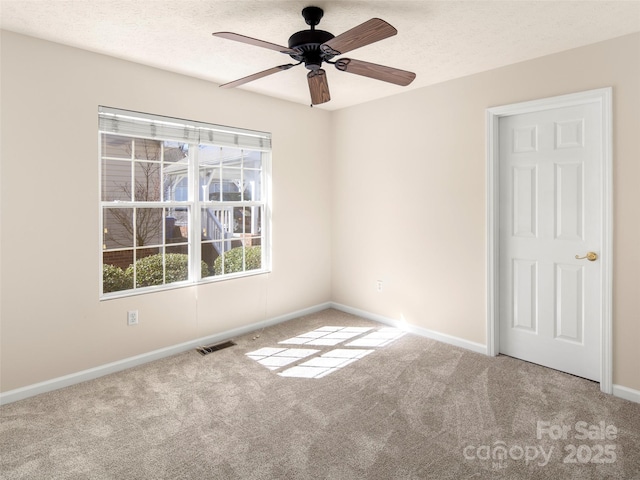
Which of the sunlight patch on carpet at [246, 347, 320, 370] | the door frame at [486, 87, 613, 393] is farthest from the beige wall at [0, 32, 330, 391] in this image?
the door frame at [486, 87, 613, 393]

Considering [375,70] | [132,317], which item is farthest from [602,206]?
[132,317]

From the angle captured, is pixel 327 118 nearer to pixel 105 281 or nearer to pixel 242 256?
pixel 242 256

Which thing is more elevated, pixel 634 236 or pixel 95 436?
pixel 634 236

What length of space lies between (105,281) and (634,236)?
4.10 metres

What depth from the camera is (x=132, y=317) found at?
134 inches

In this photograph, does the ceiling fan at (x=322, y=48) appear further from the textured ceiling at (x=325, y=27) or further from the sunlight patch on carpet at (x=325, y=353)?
the sunlight patch on carpet at (x=325, y=353)

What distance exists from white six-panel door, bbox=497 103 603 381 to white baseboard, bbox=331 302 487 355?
9.5 inches

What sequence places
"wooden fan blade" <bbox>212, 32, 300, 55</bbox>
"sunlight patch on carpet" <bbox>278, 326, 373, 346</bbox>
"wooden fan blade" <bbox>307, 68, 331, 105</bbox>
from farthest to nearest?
1. "sunlight patch on carpet" <bbox>278, 326, 373, 346</bbox>
2. "wooden fan blade" <bbox>307, 68, 331, 105</bbox>
3. "wooden fan blade" <bbox>212, 32, 300, 55</bbox>

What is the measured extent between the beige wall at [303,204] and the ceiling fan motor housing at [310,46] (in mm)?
1663

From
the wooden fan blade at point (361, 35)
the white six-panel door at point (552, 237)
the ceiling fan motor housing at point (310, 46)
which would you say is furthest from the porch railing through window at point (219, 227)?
the white six-panel door at point (552, 237)

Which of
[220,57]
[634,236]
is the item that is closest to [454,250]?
[634,236]

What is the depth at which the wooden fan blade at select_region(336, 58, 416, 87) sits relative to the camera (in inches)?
93.3

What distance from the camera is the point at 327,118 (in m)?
4.97

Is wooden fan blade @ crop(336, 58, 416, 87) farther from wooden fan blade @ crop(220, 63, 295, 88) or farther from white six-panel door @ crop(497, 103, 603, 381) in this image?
white six-panel door @ crop(497, 103, 603, 381)
